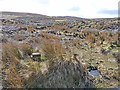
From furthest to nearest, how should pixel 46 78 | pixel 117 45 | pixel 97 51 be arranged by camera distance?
pixel 117 45, pixel 97 51, pixel 46 78

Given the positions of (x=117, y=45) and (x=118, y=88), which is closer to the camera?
(x=118, y=88)

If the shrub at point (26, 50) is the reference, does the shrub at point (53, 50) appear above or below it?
above

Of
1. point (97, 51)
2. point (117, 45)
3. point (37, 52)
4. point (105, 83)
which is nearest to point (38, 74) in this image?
point (105, 83)

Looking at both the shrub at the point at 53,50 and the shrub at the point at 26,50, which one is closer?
the shrub at the point at 53,50

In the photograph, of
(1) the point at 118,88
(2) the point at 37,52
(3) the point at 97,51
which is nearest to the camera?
(1) the point at 118,88

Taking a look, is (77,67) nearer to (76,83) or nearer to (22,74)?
(76,83)

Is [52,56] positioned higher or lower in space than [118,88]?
higher

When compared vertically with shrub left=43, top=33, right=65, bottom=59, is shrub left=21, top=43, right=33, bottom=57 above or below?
below

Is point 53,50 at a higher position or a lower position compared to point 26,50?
higher

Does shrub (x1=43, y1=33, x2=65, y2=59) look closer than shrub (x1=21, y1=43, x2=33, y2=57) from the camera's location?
Yes

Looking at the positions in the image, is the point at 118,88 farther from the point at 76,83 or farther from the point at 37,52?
the point at 37,52

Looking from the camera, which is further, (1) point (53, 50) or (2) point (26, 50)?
(2) point (26, 50)
